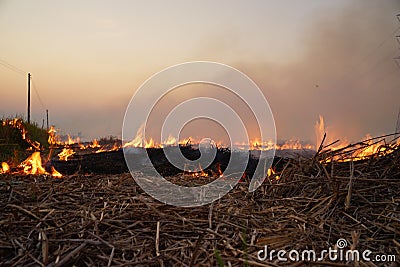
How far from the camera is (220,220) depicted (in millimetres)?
2393

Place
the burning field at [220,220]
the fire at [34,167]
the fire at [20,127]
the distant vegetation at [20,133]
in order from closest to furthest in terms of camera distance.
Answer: the burning field at [220,220] < the fire at [34,167] < the distant vegetation at [20,133] < the fire at [20,127]

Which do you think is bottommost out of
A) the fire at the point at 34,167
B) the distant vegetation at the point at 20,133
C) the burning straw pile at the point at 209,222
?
the burning straw pile at the point at 209,222

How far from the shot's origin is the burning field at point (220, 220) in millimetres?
1941

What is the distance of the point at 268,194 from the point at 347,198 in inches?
30.3

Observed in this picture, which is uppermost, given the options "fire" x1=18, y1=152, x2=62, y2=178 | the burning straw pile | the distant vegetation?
the distant vegetation

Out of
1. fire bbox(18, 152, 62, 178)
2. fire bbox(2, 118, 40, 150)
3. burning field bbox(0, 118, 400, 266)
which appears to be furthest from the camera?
fire bbox(2, 118, 40, 150)

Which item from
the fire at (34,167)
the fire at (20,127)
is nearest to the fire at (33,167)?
the fire at (34,167)

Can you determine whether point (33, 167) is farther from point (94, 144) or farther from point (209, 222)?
point (94, 144)

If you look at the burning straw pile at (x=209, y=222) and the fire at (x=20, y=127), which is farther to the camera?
the fire at (x=20, y=127)

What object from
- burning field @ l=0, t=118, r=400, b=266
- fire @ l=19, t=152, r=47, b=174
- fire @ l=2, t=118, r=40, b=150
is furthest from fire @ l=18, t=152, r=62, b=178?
fire @ l=2, t=118, r=40, b=150

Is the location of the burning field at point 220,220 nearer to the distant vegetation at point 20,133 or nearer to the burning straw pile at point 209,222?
the burning straw pile at point 209,222

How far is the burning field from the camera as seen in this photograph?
6.37ft

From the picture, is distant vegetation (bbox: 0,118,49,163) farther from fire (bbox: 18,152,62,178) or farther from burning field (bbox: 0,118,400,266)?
burning field (bbox: 0,118,400,266)

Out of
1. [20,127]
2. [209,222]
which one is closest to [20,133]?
[20,127]
